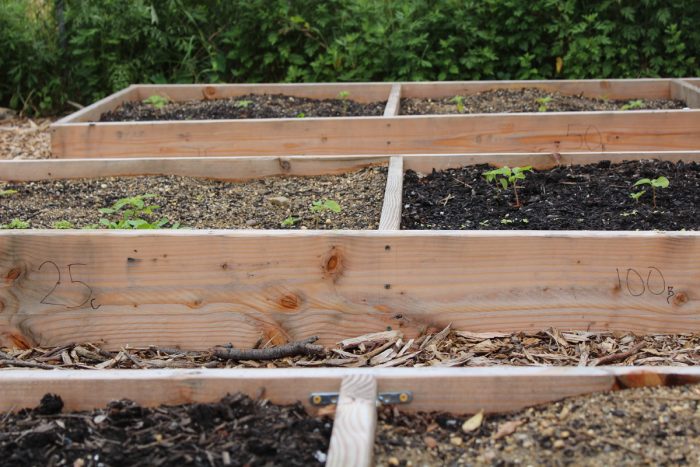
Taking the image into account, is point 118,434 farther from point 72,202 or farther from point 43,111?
point 43,111

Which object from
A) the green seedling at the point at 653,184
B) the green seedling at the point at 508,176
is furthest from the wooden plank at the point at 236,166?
the green seedling at the point at 653,184

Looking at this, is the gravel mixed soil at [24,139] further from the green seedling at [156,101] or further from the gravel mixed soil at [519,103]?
the gravel mixed soil at [519,103]

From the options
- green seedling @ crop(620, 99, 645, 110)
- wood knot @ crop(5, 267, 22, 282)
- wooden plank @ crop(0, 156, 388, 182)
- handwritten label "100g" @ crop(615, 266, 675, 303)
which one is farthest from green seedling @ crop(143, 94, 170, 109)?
handwritten label "100g" @ crop(615, 266, 675, 303)

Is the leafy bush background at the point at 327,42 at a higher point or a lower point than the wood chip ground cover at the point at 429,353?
higher

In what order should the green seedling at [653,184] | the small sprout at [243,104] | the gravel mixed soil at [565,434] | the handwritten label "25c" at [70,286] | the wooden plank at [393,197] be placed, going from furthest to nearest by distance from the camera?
the small sprout at [243,104], the green seedling at [653,184], the wooden plank at [393,197], the handwritten label "25c" at [70,286], the gravel mixed soil at [565,434]

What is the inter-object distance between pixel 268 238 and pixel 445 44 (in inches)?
A: 169

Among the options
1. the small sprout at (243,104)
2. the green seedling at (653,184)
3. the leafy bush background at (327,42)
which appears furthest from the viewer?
the leafy bush background at (327,42)

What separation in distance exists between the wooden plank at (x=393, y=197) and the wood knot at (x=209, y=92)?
2793mm

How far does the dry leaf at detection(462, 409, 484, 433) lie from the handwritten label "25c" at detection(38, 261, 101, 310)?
152 centimetres

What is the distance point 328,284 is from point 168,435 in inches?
41.9

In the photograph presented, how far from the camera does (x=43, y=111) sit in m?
7.69

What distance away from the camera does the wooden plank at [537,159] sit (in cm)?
403

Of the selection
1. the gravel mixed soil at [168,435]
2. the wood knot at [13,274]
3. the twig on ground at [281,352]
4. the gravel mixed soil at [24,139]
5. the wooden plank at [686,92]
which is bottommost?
the twig on ground at [281,352]

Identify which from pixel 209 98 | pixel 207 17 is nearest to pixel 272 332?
Result: pixel 209 98
